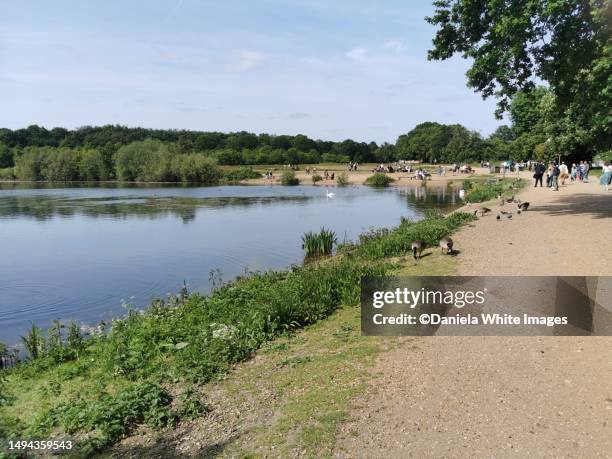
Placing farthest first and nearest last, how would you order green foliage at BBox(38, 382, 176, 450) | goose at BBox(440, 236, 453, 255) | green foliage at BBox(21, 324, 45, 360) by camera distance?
goose at BBox(440, 236, 453, 255)
green foliage at BBox(21, 324, 45, 360)
green foliage at BBox(38, 382, 176, 450)

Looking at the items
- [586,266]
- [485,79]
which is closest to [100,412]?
[586,266]

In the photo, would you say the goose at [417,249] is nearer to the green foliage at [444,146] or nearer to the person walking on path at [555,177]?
the person walking on path at [555,177]

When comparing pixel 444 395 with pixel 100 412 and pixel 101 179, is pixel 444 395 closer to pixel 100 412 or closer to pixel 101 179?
pixel 100 412

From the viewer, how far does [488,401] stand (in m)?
5.43

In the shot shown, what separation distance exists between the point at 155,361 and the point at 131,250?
15322mm

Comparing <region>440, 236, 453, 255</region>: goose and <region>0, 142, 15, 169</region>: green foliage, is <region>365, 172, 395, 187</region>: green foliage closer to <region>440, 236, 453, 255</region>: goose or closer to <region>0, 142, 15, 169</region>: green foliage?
<region>440, 236, 453, 255</region>: goose

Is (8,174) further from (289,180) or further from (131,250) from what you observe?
(131,250)

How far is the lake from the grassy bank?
3456 mm

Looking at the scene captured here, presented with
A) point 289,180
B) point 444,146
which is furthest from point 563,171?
point 444,146

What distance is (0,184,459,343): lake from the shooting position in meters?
14.1

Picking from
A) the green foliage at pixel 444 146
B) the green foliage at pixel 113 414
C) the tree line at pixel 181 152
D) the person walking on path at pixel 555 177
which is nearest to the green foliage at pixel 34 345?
the green foliage at pixel 113 414

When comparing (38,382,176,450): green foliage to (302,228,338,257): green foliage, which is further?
(302,228,338,257): green foliage

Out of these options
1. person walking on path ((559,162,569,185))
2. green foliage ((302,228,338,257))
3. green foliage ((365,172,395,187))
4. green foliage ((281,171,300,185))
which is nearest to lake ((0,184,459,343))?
green foliage ((302,228,338,257))

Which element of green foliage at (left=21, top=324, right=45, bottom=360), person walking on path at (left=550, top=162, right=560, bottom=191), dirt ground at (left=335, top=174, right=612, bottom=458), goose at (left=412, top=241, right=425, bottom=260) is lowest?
green foliage at (left=21, top=324, right=45, bottom=360)
